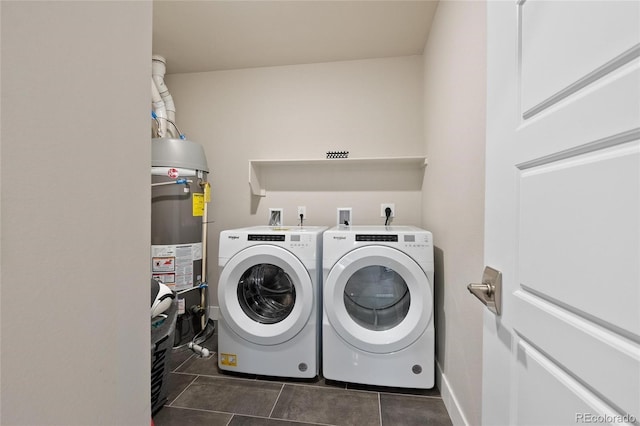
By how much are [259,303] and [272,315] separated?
0.40ft

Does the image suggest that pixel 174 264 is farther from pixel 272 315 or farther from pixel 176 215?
pixel 272 315

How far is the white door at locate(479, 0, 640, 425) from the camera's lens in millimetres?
298

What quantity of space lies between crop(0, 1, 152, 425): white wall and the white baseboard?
1.23m

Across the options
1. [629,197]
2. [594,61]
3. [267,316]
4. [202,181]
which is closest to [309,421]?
[267,316]

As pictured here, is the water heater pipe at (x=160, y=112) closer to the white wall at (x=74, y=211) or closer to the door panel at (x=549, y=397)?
the white wall at (x=74, y=211)

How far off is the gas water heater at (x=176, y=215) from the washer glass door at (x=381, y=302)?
3.69ft

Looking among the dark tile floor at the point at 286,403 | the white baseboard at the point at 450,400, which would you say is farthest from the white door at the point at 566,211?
the dark tile floor at the point at 286,403

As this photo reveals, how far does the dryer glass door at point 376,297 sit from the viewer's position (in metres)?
1.51

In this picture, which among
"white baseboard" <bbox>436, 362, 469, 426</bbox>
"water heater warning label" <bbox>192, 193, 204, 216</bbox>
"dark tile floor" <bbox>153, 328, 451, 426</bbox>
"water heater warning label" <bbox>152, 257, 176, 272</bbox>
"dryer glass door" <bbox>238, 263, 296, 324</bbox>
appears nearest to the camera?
"white baseboard" <bbox>436, 362, 469, 426</bbox>

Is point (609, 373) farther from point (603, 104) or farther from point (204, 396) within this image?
point (204, 396)

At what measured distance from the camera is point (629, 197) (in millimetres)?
295

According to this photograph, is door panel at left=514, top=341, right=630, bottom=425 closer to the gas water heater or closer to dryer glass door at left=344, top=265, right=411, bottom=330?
dryer glass door at left=344, top=265, right=411, bottom=330

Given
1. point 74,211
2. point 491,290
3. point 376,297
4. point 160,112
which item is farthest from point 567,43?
point 160,112

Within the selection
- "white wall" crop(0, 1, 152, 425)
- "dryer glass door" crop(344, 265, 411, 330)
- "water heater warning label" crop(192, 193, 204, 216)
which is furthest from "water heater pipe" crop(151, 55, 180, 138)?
"dryer glass door" crop(344, 265, 411, 330)
